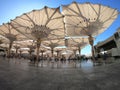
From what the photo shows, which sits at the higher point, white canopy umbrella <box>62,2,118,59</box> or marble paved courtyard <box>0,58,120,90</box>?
white canopy umbrella <box>62,2,118,59</box>

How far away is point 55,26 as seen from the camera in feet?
95.0

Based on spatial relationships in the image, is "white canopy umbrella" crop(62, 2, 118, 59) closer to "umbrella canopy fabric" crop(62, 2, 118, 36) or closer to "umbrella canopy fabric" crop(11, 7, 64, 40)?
"umbrella canopy fabric" crop(62, 2, 118, 36)

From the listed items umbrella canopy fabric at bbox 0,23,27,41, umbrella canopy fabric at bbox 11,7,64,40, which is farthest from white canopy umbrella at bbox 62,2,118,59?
umbrella canopy fabric at bbox 0,23,27,41

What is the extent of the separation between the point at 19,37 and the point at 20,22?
45.2 ft

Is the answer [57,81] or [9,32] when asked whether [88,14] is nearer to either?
[57,81]

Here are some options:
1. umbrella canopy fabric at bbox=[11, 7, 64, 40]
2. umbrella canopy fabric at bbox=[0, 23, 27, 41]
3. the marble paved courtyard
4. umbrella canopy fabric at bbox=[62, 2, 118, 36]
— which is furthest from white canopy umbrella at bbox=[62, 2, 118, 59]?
umbrella canopy fabric at bbox=[0, 23, 27, 41]

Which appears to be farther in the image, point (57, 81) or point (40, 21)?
point (40, 21)

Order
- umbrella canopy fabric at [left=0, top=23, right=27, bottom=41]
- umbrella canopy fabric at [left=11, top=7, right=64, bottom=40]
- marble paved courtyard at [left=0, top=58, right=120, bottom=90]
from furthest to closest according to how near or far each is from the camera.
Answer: umbrella canopy fabric at [left=0, top=23, right=27, bottom=41] → umbrella canopy fabric at [left=11, top=7, right=64, bottom=40] → marble paved courtyard at [left=0, top=58, right=120, bottom=90]

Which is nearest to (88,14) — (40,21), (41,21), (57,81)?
(41,21)

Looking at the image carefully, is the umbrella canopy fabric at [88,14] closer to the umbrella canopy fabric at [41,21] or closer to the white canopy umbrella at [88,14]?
the white canopy umbrella at [88,14]

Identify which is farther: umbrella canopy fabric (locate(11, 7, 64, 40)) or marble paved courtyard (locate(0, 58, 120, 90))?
umbrella canopy fabric (locate(11, 7, 64, 40))

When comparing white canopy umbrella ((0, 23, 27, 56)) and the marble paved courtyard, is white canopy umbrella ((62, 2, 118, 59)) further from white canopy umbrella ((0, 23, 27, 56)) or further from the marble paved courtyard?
white canopy umbrella ((0, 23, 27, 56))

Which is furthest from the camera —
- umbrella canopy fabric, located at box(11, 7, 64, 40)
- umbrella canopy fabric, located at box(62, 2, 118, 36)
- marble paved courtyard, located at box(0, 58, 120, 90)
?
umbrella canopy fabric, located at box(11, 7, 64, 40)

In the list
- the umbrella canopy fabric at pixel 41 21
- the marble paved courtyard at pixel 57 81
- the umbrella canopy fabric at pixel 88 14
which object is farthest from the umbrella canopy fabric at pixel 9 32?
the marble paved courtyard at pixel 57 81
